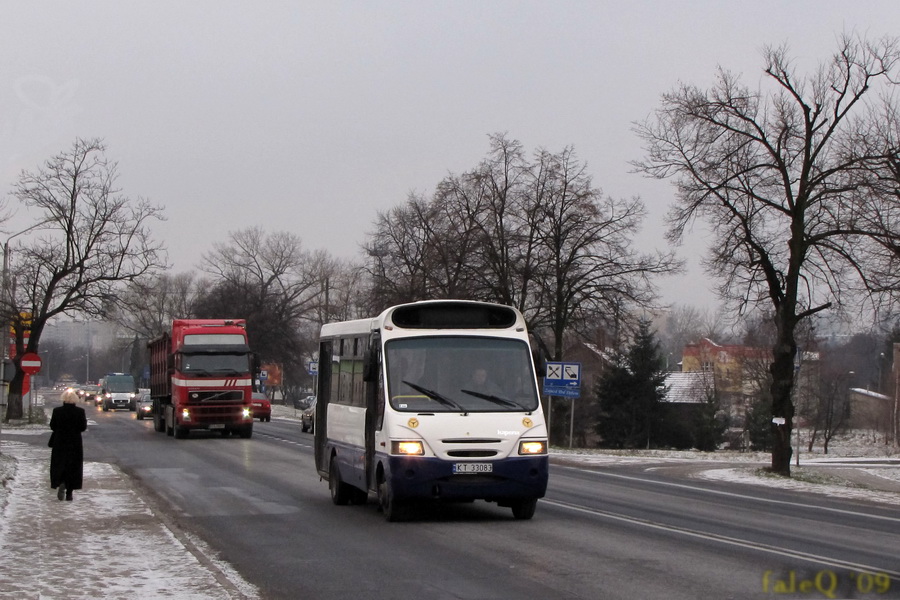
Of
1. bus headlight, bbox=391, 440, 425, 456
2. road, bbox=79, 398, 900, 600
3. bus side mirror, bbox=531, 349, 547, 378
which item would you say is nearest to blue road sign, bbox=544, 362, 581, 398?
road, bbox=79, 398, 900, 600

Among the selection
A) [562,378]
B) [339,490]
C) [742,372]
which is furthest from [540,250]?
[742,372]

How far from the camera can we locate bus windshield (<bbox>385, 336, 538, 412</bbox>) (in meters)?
14.0

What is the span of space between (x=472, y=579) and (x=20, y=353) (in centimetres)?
3944

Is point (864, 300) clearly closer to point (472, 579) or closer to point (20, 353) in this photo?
point (472, 579)

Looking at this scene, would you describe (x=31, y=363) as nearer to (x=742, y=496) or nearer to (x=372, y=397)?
(x=742, y=496)

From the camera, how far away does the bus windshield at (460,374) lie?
14.0m

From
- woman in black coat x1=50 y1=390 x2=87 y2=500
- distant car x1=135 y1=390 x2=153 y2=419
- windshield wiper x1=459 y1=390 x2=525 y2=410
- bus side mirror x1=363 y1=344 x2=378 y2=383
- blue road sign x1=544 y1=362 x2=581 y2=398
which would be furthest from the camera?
distant car x1=135 y1=390 x2=153 y2=419

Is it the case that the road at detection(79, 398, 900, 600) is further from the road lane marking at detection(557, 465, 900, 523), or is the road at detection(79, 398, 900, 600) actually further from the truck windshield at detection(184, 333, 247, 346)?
the truck windshield at detection(184, 333, 247, 346)

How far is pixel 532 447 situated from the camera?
543 inches

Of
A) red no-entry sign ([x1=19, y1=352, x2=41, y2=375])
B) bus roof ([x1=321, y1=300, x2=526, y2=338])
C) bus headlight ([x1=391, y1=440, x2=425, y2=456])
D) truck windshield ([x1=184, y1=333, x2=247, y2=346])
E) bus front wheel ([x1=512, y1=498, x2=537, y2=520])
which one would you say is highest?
truck windshield ([x1=184, y1=333, x2=247, y2=346])

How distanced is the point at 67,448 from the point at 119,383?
6858 cm

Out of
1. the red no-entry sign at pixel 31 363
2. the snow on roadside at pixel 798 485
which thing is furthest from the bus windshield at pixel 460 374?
the red no-entry sign at pixel 31 363

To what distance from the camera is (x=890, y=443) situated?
7481 centimetres

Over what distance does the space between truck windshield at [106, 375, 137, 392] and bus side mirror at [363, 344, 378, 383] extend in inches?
2805
